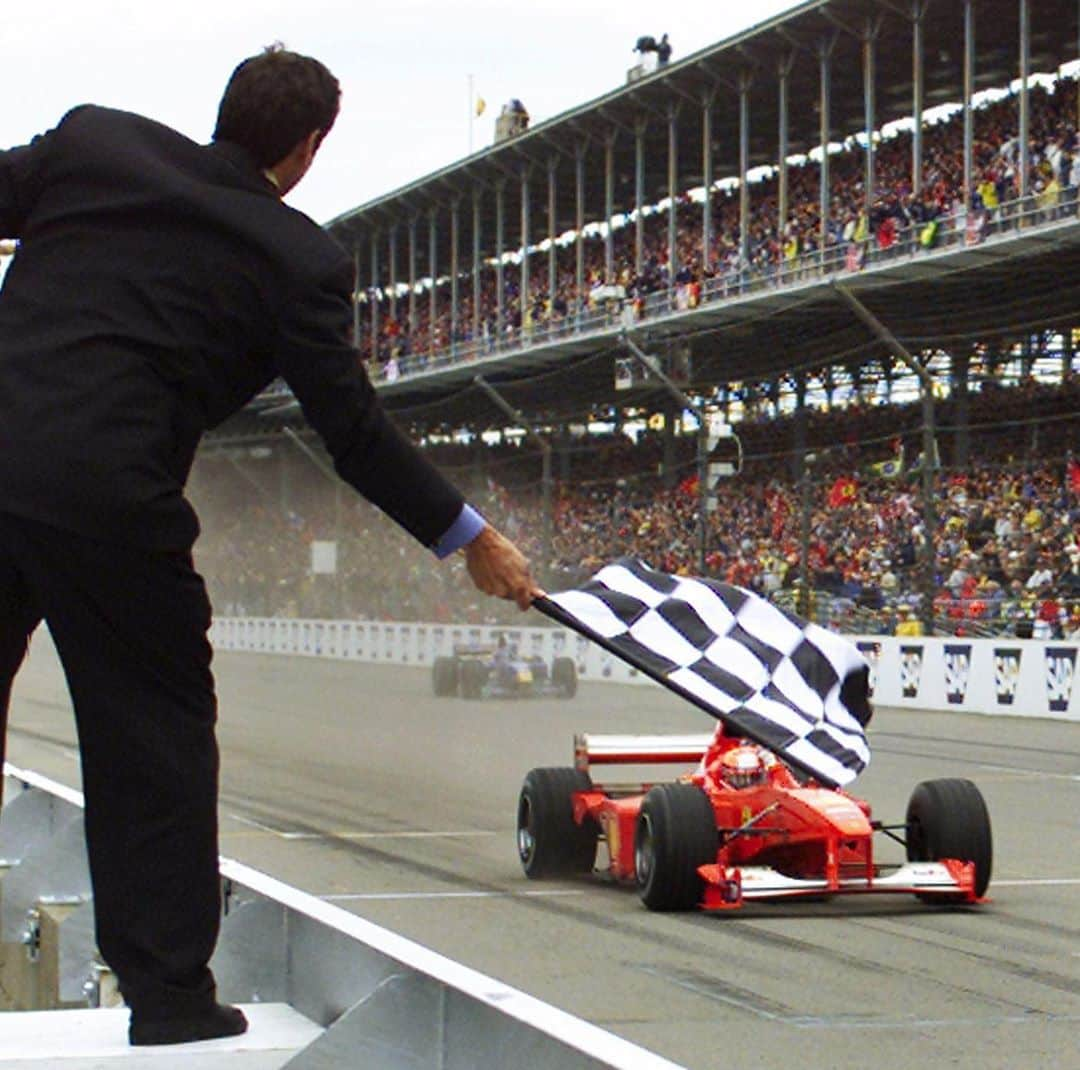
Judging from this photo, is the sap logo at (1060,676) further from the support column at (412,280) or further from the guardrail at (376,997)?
the support column at (412,280)

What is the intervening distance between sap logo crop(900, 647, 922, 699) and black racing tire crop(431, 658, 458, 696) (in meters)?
5.13

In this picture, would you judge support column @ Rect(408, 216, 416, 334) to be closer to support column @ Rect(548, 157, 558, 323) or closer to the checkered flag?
support column @ Rect(548, 157, 558, 323)

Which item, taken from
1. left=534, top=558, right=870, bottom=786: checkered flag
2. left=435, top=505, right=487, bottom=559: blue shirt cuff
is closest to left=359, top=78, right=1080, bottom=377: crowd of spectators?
left=534, top=558, right=870, bottom=786: checkered flag

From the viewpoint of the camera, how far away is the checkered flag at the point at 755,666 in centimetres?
640

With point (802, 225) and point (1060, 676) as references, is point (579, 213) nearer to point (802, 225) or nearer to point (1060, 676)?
point (802, 225)

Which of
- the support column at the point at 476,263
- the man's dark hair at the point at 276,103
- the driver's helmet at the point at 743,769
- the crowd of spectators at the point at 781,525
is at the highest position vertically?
the support column at the point at 476,263

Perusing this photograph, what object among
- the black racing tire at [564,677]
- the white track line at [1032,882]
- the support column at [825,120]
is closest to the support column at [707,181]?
the support column at [825,120]

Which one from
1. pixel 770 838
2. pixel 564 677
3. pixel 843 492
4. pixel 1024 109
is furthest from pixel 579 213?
pixel 770 838

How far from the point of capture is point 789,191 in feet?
119

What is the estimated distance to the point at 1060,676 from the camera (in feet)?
66.3

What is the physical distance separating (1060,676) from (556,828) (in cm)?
1203

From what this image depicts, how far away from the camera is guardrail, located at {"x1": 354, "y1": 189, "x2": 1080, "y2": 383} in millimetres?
24797

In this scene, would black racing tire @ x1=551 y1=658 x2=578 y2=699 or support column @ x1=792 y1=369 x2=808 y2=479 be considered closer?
black racing tire @ x1=551 y1=658 x2=578 y2=699

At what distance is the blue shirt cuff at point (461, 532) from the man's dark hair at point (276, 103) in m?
0.58
